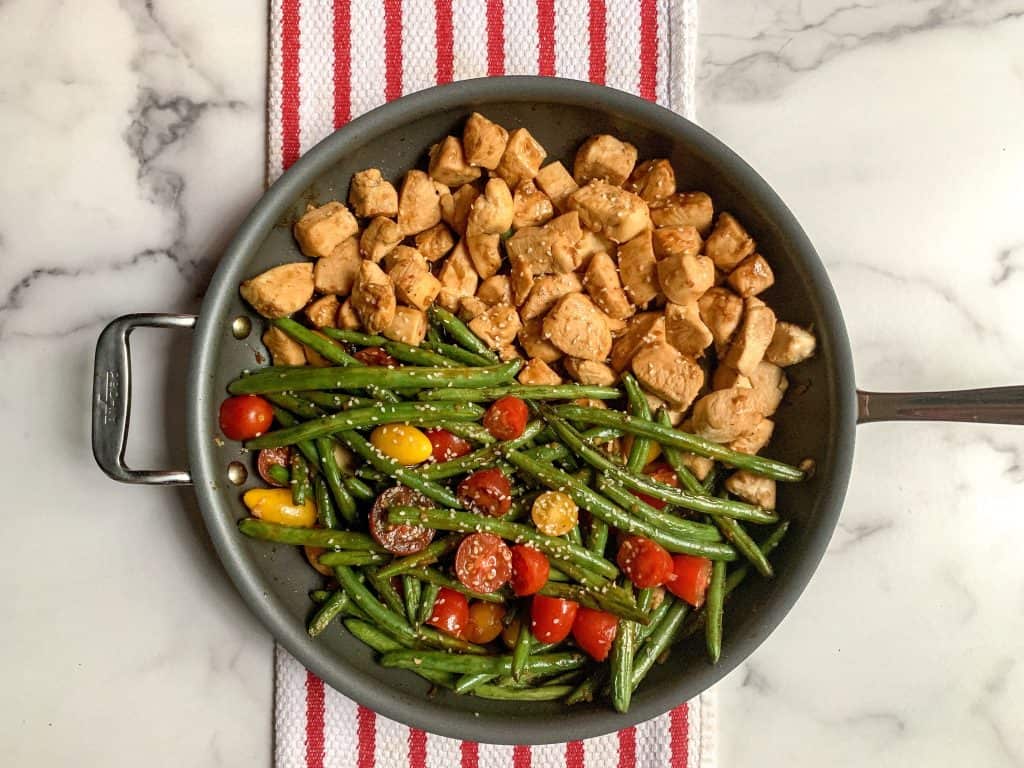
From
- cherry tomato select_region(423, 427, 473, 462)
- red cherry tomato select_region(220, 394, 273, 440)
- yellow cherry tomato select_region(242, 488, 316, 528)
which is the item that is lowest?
yellow cherry tomato select_region(242, 488, 316, 528)

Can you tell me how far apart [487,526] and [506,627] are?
14.3 inches

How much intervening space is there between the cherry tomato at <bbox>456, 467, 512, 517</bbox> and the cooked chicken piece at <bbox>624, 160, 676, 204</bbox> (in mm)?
924

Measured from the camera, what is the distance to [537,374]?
2680mm

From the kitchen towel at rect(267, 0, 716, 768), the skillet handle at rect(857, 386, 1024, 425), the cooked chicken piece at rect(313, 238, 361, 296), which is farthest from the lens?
the kitchen towel at rect(267, 0, 716, 768)

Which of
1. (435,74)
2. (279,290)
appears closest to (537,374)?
(279,290)

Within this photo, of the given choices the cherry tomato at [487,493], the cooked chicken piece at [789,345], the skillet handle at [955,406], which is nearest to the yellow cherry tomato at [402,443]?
the cherry tomato at [487,493]

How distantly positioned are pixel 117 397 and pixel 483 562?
1.12m

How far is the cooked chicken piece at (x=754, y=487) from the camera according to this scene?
2684 mm

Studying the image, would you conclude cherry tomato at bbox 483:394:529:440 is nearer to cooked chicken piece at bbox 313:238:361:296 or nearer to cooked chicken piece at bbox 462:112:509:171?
cooked chicken piece at bbox 313:238:361:296

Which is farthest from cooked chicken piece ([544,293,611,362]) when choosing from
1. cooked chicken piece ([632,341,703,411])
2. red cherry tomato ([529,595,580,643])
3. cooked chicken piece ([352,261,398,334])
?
red cherry tomato ([529,595,580,643])

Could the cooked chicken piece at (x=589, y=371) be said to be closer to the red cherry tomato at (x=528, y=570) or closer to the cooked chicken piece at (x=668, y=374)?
the cooked chicken piece at (x=668, y=374)

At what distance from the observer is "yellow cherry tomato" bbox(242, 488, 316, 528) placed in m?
2.61

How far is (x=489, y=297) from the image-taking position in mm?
2736

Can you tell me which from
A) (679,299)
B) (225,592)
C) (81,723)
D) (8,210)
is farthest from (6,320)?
(679,299)
